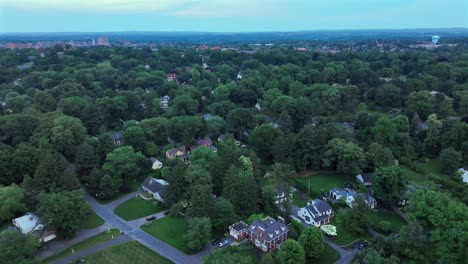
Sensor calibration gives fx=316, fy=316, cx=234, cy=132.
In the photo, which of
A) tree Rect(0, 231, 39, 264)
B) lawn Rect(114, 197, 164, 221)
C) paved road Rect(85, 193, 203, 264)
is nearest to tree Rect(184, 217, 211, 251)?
paved road Rect(85, 193, 203, 264)

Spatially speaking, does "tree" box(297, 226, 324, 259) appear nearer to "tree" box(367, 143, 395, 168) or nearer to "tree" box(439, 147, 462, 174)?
"tree" box(367, 143, 395, 168)

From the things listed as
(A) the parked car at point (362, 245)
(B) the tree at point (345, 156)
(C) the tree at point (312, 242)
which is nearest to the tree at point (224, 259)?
(C) the tree at point (312, 242)

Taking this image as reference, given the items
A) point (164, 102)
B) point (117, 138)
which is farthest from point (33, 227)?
point (164, 102)

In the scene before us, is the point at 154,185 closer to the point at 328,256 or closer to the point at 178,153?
the point at 178,153

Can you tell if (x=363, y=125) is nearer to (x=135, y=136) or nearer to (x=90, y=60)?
(x=135, y=136)

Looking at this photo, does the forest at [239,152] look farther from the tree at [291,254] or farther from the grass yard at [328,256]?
the grass yard at [328,256]

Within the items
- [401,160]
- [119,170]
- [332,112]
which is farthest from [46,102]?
[401,160]
